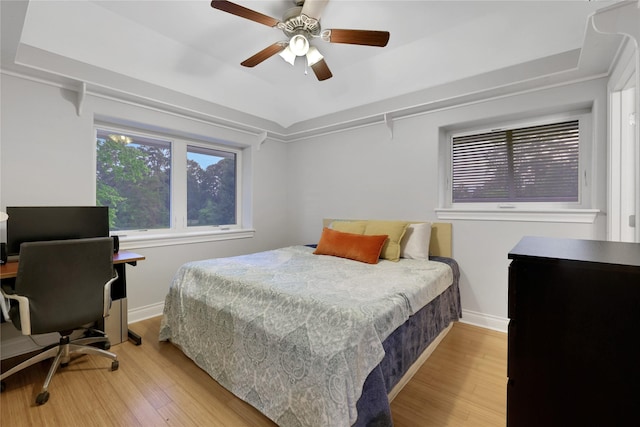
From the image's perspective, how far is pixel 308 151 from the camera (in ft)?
13.3

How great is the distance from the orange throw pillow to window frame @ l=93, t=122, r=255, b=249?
1433 mm

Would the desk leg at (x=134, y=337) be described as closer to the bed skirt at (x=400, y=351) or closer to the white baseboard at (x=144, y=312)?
the white baseboard at (x=144, y=312)

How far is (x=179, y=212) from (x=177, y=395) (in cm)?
210

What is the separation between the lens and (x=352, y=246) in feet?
8.64

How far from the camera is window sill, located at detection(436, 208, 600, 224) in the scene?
7.31ft

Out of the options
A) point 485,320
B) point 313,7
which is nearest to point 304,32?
point 313,7

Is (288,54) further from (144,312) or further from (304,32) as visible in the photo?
(144,312)

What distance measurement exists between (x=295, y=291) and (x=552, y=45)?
104 inches

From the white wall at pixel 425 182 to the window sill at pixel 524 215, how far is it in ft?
0.13

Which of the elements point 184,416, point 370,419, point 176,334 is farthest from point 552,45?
point 176,334

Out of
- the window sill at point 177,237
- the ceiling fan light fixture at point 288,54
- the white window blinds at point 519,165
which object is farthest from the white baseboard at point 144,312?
the white window blinds at point 519,165

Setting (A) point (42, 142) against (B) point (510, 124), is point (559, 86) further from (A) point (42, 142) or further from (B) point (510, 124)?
(A) point (42, 142)

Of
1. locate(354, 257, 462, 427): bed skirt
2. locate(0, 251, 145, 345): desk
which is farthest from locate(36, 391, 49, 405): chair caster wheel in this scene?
locate(354, 257, 462, 427): bed skirt

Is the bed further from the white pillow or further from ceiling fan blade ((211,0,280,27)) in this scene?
ceiling fan blade ((211,0,280,27))
